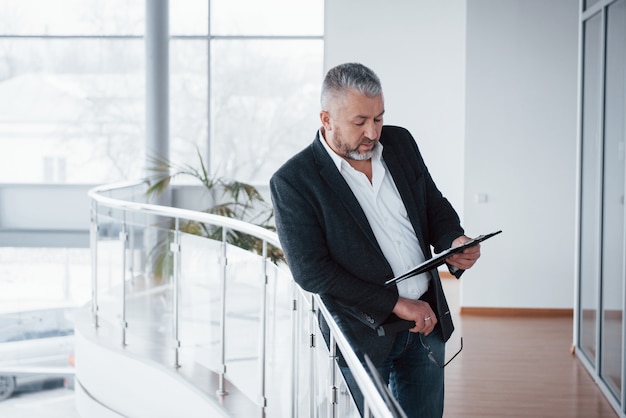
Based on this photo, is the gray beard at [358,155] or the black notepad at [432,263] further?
the gray beard at [358,155]

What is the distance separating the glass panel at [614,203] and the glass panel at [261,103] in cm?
568

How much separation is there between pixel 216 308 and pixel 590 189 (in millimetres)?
2574

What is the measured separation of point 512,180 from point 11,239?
6523 millimetres

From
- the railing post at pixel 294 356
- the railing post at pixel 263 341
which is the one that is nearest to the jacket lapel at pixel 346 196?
the railing post at pixel 294 356

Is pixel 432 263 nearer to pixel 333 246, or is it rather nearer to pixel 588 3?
pixel 333 246

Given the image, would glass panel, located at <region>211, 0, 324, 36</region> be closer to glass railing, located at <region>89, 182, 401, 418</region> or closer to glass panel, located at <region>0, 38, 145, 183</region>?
glass panel, located at <region>0, 38, 145, 183</region>

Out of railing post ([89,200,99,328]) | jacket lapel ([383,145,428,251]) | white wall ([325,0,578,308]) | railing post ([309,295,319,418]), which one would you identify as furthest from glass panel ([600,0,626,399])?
railing post ([89,200,99,328])

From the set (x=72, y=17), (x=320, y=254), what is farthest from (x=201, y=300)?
(x=72, y=17)

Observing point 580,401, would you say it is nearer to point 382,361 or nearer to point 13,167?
point 382,361

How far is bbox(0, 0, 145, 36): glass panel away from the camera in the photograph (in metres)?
11.2

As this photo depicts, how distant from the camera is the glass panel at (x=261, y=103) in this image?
10805 mm

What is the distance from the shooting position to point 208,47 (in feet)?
35.4

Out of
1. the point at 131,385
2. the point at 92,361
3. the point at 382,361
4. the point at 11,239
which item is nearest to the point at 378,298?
the point at 382,361

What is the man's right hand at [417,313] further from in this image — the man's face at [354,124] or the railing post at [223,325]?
the railing post at [223,325]
